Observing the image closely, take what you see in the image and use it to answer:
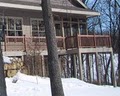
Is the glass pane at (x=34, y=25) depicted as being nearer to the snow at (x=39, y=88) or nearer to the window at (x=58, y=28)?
the window at (x=58, y=28)

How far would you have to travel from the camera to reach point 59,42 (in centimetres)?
3080

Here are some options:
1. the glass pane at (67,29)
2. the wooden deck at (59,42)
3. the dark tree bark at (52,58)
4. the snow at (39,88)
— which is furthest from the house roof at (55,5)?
the dark tree bark at (52,58)

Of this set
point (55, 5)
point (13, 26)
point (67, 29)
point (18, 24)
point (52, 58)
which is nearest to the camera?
point (52, 58)

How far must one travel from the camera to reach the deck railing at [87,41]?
94.5 ft

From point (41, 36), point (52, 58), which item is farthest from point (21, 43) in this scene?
point (52, 58)

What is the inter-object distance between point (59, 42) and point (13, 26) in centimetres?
389

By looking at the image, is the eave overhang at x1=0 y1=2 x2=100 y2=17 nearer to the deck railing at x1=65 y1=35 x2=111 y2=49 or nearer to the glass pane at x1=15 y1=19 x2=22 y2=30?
the glass pane at x1=15 y1=19 x2=22 y2=30

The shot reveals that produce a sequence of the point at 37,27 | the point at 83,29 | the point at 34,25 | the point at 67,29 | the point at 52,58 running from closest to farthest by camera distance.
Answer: the point at 52,58 → the point at 34,25 → the point at 37,27 → the point at 67,29 → the point at 83,29

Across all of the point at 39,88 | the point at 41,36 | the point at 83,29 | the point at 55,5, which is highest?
the point at 55,5

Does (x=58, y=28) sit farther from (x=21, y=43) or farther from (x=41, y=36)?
(x=21, y=43)

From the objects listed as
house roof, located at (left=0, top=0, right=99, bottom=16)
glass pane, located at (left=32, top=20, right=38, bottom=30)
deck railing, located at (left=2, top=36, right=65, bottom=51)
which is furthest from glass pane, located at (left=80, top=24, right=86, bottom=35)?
deck railing, located at (left=2, top=36, right=65, bottom=51)

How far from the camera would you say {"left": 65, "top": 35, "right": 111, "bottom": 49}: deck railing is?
28.8 m

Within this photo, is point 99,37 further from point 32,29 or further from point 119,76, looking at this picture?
point 119,76

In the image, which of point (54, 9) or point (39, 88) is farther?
point (54, 9)
